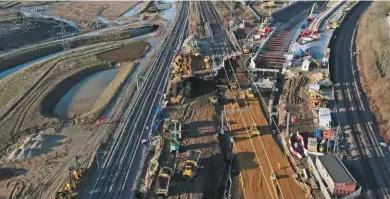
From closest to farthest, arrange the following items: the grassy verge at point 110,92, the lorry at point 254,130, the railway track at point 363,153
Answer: the railway track at point 363,153
the lorry at point 254,130
the grassy verge at point 110,92

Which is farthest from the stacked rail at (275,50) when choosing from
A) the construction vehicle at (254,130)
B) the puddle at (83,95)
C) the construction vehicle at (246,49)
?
the puddle at (83,95)

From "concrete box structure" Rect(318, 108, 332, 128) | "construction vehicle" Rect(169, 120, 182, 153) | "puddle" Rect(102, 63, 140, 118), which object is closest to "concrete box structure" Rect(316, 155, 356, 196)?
"concrete box structure" Rect(318, 108, 332, 128)

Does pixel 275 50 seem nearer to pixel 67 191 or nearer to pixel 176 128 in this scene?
pixel 176 128

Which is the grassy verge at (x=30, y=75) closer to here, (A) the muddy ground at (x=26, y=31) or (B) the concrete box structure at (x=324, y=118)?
(A) the muddy ground at (x=26, y=31)

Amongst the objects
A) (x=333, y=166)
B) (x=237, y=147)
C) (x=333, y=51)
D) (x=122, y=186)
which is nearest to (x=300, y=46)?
(x=333, y=51)

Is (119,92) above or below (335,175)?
above

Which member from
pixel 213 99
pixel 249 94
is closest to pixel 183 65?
pixel 213 99

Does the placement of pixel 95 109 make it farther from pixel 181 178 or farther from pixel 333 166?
pixel 333 166
